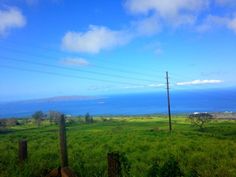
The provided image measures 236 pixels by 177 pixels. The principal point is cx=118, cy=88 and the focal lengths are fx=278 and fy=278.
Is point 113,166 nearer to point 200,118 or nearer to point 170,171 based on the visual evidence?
point 170,171

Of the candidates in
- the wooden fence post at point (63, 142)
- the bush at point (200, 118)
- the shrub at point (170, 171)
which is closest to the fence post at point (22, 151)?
the wooden fence post at point (63, 142)

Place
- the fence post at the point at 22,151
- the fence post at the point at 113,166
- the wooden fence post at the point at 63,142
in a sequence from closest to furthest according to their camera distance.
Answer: the fence post at the point at 113,166, the wooden fence post at the point at 63,142, the fence post at the point at 22,151

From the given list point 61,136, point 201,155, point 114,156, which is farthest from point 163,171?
point 201,155

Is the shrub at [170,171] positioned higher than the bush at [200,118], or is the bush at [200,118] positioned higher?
the shrub at [170,171]

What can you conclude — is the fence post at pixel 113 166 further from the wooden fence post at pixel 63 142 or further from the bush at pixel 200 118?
the bush at pixel 200 118

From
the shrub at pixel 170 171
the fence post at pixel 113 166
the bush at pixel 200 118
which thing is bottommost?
the bush at pixel 200 118

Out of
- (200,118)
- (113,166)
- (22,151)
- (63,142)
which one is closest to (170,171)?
(113,166)

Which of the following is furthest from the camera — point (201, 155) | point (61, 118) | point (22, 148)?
point (201, 155)

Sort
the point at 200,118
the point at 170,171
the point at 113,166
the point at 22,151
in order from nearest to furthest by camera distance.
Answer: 1. the point at 113,166
2. the point at 170,171
3. the point at 22,151
4. the point at 200,118

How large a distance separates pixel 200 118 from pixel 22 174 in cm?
6816

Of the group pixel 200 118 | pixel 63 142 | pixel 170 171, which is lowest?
pixel 200 118

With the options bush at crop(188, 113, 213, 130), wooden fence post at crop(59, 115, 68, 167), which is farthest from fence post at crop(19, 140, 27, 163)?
bush at crop(188, 113, 213, 130)

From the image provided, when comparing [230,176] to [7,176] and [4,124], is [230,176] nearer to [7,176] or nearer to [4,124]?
[7,176]

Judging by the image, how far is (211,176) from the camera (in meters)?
10.2
